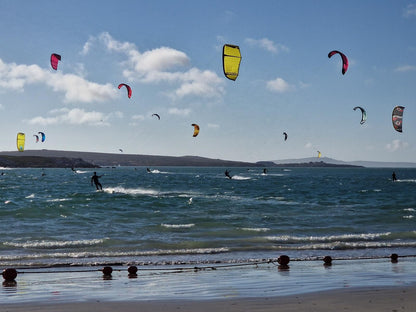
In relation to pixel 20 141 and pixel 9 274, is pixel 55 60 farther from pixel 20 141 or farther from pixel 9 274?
pixel 9 274

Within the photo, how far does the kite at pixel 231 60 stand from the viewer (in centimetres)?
1794

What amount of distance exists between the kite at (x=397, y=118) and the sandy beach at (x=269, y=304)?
26.2 m

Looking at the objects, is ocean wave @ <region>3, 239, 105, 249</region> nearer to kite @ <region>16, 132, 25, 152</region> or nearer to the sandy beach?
the sandy beach

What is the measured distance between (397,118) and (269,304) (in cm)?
2814

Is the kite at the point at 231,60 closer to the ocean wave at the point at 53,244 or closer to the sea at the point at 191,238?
the sea at the point at 191,238

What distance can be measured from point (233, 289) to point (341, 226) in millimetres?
13036

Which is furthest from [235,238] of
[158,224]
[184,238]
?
[158,224]

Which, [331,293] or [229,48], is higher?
[229,48]

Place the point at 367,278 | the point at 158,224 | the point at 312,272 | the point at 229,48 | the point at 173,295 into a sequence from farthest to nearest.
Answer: the point at 158,224
the point at 229,48
the point at 312,272
the point at 367,278
the point at 173,295

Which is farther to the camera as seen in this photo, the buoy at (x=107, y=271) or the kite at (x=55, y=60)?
the kite at (x=55, y=60)

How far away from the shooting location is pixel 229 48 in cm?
1830

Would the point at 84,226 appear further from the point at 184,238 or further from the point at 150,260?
the point at 150,260

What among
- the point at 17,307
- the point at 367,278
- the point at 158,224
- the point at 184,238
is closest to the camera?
the point at 17,307

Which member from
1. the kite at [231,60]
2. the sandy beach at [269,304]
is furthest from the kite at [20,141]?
the sandy beach at [269,304]
